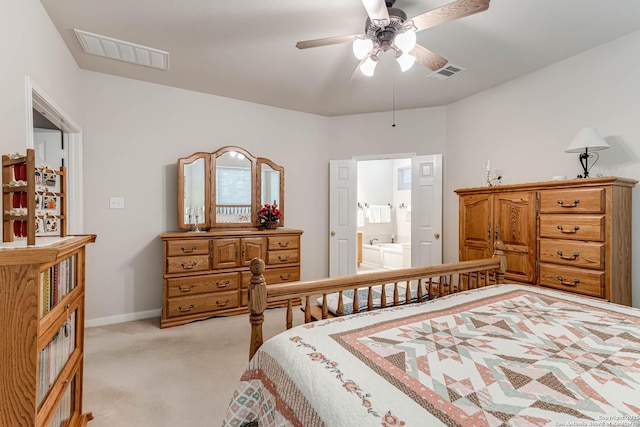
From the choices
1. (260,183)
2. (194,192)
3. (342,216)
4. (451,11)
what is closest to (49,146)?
(194,192)

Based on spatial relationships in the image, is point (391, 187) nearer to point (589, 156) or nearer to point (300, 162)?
point (300, 162)

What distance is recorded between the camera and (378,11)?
5.71 feet

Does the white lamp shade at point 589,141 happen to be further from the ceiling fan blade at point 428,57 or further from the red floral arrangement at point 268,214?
the red floral arrangement at point 268,214

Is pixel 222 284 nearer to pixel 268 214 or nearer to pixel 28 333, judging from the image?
pixel 268 214

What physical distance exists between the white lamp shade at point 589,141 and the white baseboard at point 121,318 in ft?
14.6

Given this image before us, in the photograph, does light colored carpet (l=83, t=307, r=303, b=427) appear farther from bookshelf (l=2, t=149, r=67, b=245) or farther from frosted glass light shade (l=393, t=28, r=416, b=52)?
frosted glass light shade (l=393, t=28, r=416, b=52)

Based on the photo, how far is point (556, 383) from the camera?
2.98 feet

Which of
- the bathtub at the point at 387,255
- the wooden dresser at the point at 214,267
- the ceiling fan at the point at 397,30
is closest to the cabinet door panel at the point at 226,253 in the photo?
the wooden dresser at the point at 214,267

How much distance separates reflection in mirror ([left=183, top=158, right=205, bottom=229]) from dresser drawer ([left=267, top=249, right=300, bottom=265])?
905 mm

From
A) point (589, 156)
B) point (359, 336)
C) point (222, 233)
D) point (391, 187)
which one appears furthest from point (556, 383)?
point (391, 187)

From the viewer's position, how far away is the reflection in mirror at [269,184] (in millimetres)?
4020

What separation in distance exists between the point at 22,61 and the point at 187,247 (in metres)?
1.95

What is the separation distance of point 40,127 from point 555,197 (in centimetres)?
488

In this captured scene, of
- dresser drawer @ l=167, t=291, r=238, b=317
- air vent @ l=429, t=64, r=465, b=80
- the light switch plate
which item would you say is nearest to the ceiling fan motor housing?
air vent @ l=429, t=64, r=465, b=80
